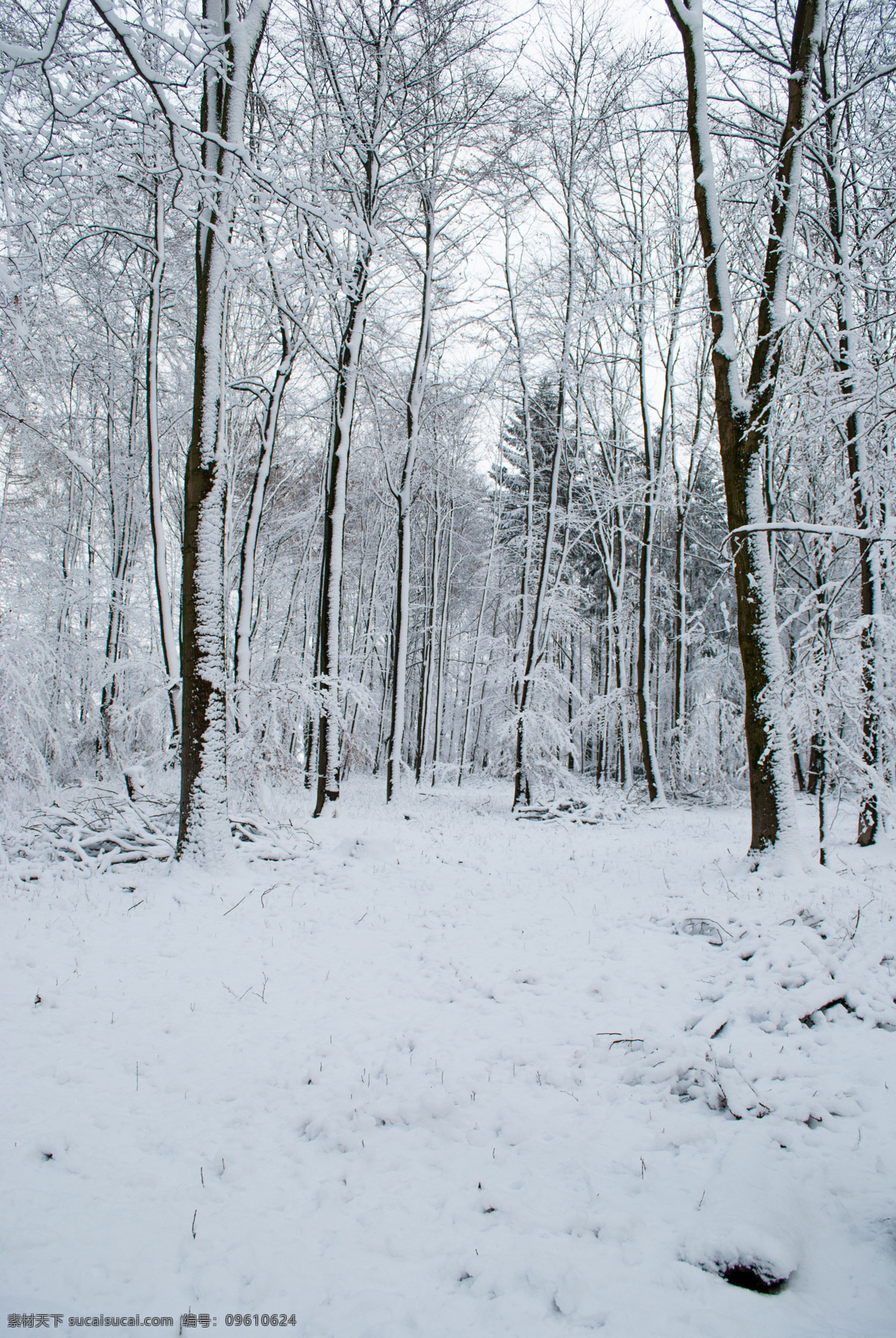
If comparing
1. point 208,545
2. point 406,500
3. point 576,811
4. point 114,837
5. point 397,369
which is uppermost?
point 397,369

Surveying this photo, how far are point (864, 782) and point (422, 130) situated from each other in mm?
12131

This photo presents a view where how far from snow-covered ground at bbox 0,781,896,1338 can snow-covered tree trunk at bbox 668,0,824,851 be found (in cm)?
116

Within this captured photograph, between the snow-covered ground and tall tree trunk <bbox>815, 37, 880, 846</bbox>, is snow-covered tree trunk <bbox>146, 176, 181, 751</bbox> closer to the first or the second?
the snow-covered ground

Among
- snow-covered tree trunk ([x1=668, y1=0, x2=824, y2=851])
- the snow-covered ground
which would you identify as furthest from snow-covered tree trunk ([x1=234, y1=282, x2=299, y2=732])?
snow-covered tree trunk ([x1=668, y1=0, x2=824, y2=851])

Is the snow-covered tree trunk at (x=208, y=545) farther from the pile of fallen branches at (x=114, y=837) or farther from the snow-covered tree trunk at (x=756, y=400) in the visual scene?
the snow-covered tree trunk at (x=756, y=400)

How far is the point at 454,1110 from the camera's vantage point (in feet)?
9.36

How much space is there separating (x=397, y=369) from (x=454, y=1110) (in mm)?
13147

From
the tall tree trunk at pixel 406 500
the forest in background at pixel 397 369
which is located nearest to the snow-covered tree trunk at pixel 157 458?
the forest in background at pixel 397 369

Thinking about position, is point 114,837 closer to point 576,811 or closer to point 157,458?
point 157,458

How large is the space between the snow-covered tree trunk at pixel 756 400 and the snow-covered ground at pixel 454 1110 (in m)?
1.16

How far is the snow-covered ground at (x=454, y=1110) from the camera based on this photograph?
1.86 m

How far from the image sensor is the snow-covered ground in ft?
6.11

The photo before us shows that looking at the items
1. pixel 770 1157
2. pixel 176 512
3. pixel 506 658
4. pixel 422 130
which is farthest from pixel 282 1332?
pixel 506 658

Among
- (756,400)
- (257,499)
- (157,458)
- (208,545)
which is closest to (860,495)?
(756,400)
